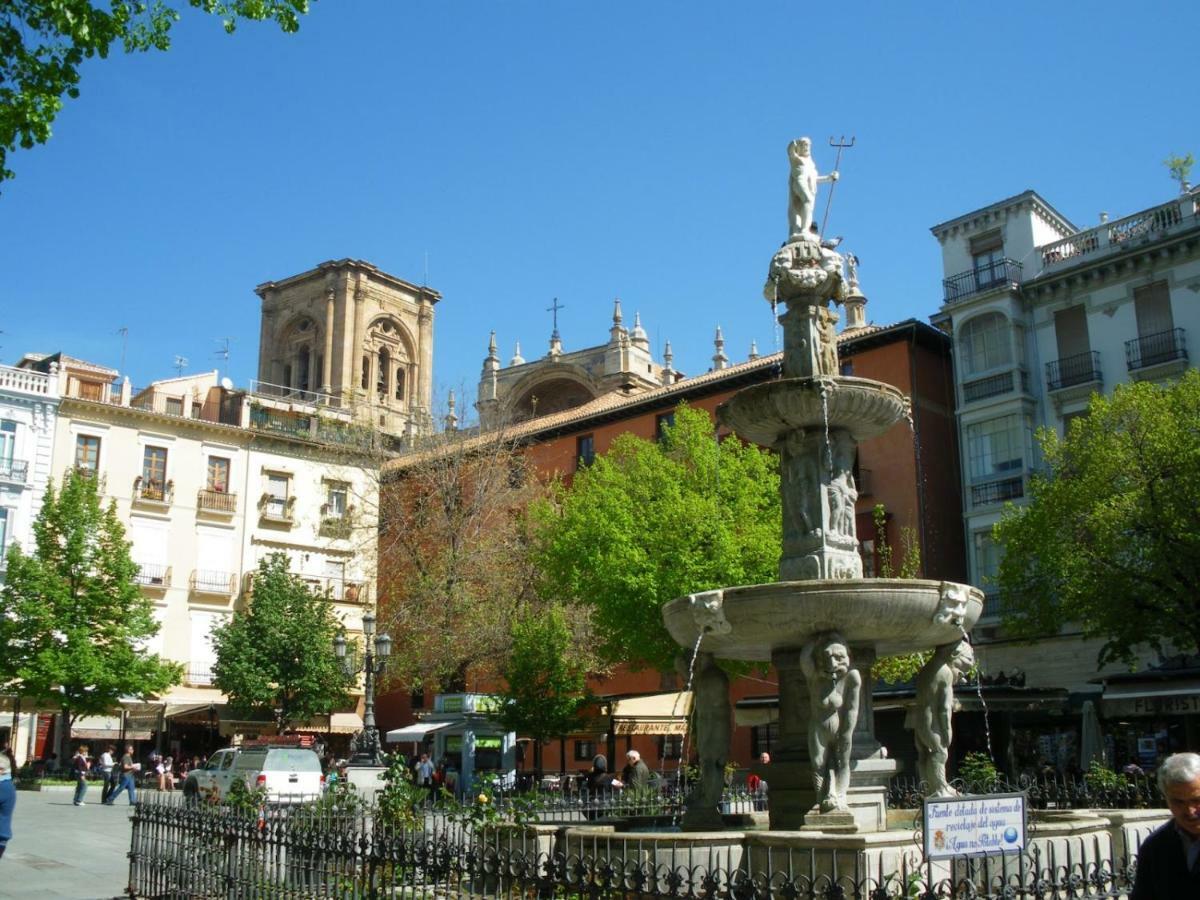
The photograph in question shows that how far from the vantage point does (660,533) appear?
95.8ft

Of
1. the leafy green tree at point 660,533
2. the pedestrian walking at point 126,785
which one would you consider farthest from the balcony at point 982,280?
the pedestrian walking at point 126,785

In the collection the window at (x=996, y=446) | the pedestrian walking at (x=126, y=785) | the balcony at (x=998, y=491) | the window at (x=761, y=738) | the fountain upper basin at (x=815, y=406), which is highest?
the window at (x=996, y=446)

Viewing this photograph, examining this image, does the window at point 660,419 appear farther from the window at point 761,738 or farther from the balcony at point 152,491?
the balcony at point 152,491

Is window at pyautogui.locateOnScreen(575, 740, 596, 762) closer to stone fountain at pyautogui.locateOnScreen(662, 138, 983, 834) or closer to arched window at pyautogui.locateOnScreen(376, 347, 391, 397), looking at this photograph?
stone fountain at pyautogui.locateOnScreen(662, 138, 983, 834)

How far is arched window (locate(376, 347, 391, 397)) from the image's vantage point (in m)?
83.9

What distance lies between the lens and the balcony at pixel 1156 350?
30359 mm

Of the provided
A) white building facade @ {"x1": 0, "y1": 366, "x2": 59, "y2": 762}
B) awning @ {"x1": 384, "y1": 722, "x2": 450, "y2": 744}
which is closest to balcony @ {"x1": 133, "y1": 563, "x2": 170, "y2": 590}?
white building facade @ {"x1": 0, "y1": 366, "x2": 59, "y2": 762}

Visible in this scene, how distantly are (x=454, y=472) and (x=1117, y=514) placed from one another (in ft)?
64.1

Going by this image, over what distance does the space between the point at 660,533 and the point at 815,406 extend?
18.4 meters

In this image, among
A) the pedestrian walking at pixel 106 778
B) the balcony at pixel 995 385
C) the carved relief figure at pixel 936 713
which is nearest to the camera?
the carved relief figure at pixel 936 713

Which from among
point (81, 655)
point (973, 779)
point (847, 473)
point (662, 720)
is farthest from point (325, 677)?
point (847, 473)

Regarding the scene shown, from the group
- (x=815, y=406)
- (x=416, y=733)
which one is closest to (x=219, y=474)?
(x=416, y=733)

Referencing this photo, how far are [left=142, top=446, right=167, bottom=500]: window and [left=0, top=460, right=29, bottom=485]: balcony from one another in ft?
13.9

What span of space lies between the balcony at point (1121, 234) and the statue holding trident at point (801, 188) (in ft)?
74.4
